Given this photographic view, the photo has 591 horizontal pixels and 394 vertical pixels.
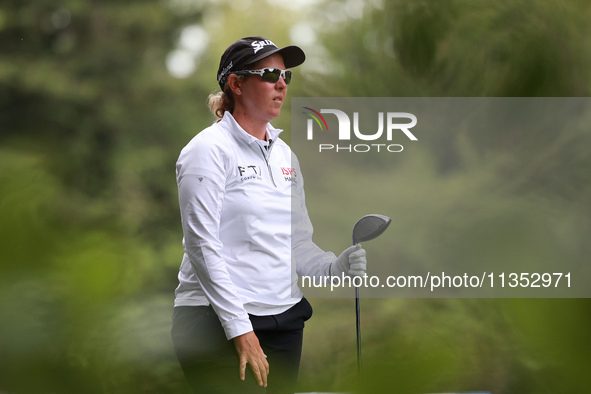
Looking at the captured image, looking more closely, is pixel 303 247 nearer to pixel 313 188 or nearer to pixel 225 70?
pixel 225 70

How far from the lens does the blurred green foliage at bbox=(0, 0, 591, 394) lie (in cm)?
261

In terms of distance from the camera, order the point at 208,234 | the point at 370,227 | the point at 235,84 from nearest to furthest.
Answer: the point at 208,234, the point at 235,84, the point at 370,227

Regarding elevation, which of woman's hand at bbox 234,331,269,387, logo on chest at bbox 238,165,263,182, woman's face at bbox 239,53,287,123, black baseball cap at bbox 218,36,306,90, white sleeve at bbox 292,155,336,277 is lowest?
woman's hand at bbox 234,331,269,387

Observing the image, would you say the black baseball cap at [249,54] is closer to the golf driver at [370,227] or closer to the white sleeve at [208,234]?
the white sleeve at [208,234]

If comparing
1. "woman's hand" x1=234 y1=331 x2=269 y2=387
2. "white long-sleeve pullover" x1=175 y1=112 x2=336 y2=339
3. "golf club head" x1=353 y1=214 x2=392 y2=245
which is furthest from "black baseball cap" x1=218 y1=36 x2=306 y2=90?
"woman's hand" x1=234 y1=331 x2=269 y2=387

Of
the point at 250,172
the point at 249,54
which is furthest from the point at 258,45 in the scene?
the point at 250,172

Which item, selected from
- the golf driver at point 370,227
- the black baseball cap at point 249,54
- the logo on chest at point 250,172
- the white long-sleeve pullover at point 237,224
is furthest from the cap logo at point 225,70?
the golf driver at point 370,227

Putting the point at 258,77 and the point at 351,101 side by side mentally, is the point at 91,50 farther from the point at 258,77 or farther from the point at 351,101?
the point at 258,77

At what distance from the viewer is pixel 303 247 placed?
5.74ft

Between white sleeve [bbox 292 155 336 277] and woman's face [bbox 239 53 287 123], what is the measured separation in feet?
0.56

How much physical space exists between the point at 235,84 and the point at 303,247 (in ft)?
1.56

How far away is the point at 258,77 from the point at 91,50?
143 cm

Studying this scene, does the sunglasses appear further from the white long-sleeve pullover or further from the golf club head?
Result: the golf club head

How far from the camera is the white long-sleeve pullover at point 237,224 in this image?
1.40 metres
